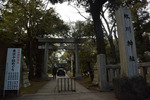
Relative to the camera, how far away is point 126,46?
4672 millimetres

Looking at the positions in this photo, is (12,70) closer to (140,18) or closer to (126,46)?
(126,46)

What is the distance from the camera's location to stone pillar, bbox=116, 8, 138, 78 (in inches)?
178

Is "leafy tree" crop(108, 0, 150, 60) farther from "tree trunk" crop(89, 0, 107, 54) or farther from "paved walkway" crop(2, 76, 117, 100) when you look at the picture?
"paved walkway" crop(2, 76, 117, 100)

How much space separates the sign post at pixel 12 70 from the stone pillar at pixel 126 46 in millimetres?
Result: 4883

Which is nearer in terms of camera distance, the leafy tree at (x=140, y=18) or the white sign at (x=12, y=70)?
the white sign at (x=12, y=70)

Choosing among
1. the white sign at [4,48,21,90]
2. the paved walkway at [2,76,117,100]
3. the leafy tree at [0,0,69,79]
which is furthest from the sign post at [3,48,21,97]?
the leafy tree at [0,0,69,79]

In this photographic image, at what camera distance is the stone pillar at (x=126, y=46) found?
14.8 ft

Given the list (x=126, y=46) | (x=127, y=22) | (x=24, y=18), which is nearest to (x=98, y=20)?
(x=127, y=22)

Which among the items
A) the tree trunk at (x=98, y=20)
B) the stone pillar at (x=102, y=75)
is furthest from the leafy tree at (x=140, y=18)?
the stone pillar at (x=102, y=75)

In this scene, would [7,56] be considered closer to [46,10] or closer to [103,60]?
[103,60]

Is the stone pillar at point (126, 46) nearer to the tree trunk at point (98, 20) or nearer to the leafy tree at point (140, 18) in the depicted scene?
the tree trunk at point (98, 20)

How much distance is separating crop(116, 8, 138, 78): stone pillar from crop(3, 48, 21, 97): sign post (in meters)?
4.88

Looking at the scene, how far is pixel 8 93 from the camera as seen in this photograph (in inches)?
205

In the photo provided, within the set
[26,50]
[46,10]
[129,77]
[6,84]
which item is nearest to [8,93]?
[6,84]
